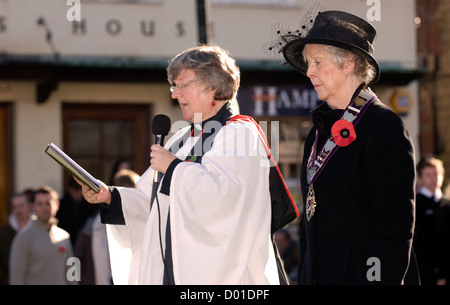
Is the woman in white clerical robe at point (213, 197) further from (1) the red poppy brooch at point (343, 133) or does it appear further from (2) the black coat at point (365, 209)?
(1) the red poppy brooch at point (343, 133)

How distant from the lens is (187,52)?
467 centimetres

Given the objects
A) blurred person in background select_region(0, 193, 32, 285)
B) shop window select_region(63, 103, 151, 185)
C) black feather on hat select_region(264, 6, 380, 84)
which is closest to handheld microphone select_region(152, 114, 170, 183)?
black feather on hat select_region(264, 6, 380, 84)

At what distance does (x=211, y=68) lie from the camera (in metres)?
4.61

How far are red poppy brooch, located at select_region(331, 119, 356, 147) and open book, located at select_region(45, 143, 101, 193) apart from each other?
1302mm

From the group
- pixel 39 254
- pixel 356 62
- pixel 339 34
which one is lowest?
pixel 39 254

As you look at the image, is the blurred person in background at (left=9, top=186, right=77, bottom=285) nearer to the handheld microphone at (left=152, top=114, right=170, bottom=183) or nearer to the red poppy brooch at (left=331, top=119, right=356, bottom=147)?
the handheld microphone at (left=152, top=114, right=170, bottom=183)

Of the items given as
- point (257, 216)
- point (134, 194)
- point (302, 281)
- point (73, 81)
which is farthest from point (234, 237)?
point (73, 81)

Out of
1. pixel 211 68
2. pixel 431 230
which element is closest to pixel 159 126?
pixel 211 68

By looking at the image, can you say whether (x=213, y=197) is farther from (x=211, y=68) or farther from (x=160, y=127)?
(x=211, y=68)

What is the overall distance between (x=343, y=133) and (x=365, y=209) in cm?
33

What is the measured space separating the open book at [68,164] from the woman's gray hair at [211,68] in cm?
63

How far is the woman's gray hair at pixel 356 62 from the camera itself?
160 inches

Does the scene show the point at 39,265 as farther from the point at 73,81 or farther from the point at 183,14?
the point at 183,14

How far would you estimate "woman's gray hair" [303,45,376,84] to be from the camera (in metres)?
4.07
